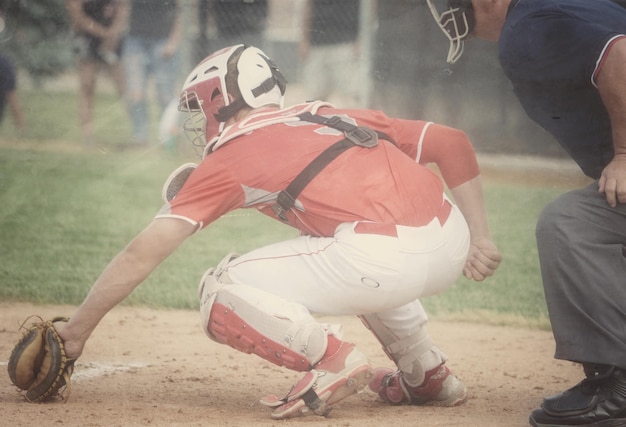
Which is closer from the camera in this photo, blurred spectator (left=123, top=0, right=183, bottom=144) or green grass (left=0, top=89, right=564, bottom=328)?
green grass (left=0, top=89, right=564, bottom=328)

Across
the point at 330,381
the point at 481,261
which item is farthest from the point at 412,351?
the point at 330,381

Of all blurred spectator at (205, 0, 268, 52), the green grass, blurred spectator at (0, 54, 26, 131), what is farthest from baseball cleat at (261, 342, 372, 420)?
blurred spectator at (205, 0, 268, 52)

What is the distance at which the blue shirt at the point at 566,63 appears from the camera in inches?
124

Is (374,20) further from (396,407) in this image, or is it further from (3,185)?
(396,407)

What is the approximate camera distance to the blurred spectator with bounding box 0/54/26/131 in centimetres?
625

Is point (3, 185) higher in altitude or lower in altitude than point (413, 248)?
lower

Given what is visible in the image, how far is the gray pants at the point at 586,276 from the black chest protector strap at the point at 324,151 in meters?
0.69

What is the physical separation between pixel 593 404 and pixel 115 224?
3.89 metres

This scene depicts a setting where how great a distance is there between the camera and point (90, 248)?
6059mm

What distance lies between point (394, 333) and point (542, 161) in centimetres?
315

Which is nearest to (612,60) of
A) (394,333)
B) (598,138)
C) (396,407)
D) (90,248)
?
(598,138)

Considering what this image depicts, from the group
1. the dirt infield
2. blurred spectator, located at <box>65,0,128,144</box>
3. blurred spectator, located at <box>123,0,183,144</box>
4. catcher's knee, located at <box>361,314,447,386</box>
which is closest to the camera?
the dirt infield

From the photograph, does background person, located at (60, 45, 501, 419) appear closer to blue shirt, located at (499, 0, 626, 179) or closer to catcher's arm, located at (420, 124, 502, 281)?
catcher's arm, located at (420, 124, 502, 281)

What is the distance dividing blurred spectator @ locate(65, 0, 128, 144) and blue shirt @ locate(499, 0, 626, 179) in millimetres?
3372
